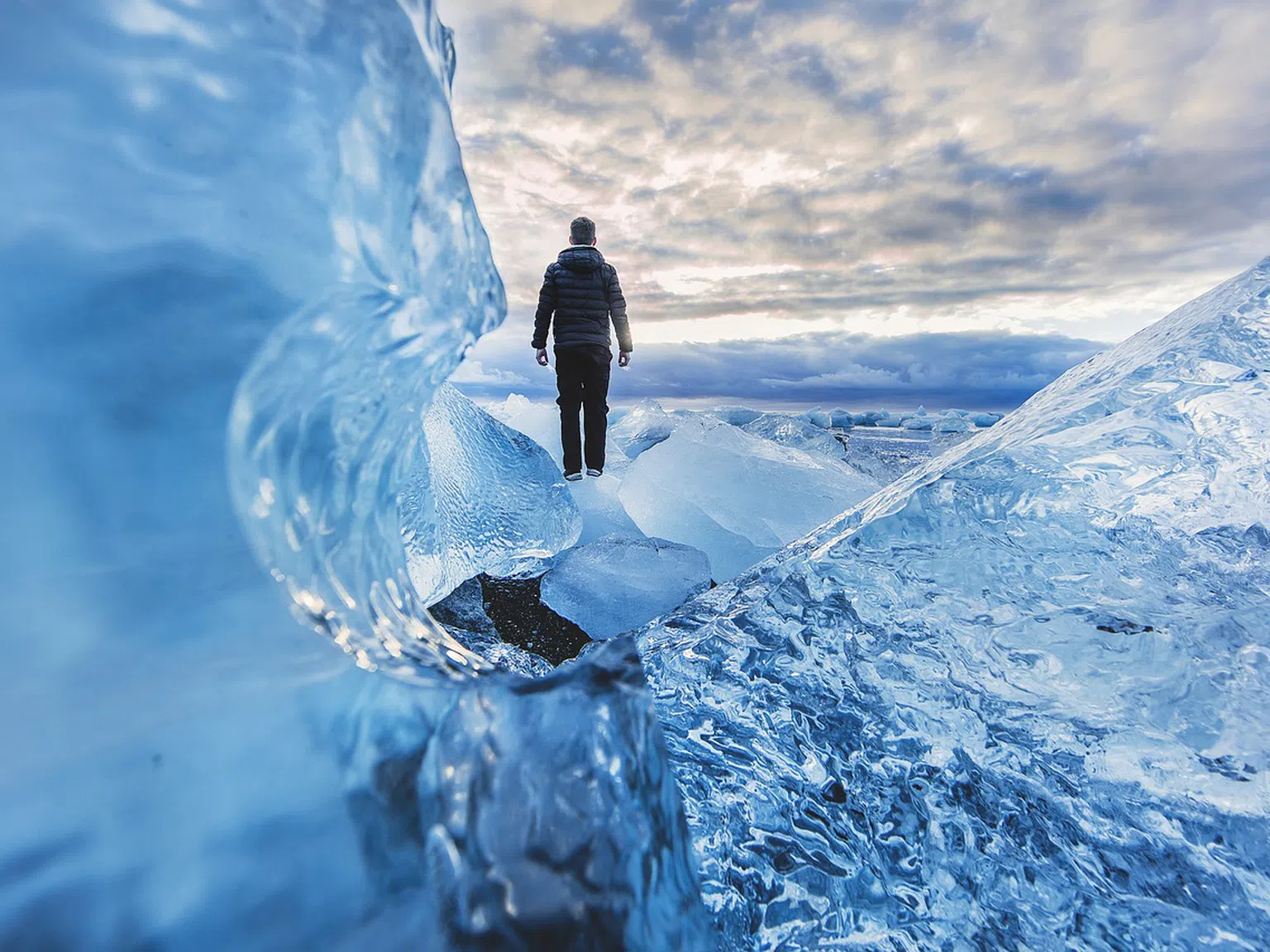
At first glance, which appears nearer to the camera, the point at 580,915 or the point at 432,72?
the point at 580,915

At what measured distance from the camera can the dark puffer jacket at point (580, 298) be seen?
4.26 metres

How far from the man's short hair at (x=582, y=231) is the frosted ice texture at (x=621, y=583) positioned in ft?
8.66

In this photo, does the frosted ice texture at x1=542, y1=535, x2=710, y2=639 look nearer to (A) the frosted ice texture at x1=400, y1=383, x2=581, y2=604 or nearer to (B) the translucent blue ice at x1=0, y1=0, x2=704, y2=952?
(A) the frosted ice texture at x1=400, y1=383, x2=581, y2=604

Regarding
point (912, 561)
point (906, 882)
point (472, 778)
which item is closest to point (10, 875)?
point (472, 778)

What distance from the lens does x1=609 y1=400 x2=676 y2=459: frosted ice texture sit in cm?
715

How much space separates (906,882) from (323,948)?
75cm

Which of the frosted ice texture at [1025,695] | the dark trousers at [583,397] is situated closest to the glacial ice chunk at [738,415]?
the dark trousers at [583,397]

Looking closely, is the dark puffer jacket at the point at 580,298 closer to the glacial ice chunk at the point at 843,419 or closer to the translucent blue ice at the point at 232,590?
the translucent blue ice at the point at 232,590

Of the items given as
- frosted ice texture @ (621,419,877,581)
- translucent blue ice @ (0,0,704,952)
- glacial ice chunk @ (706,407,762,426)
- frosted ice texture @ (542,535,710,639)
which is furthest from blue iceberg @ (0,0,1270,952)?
glacial ice chunk @ (706,407,762,426)

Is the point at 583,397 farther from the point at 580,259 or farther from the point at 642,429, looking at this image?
the point at 642,429

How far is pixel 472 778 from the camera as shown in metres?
0.58

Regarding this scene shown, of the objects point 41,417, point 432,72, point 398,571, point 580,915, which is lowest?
point 580,915

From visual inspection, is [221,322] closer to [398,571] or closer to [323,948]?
[398,571]

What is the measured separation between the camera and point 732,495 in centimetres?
295
